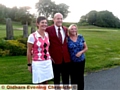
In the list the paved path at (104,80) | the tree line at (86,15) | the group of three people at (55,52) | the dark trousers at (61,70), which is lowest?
the paved path at (104,80)

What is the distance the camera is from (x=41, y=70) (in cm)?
493

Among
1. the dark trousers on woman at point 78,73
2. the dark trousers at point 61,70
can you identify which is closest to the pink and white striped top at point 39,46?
the dark trousers at point 61,70

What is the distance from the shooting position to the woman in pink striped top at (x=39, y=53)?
4.83 m

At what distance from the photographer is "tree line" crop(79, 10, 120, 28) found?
66.6 metres

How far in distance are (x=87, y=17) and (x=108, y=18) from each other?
5.66 meters

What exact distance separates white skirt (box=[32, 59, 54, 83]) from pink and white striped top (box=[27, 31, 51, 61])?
0.09m

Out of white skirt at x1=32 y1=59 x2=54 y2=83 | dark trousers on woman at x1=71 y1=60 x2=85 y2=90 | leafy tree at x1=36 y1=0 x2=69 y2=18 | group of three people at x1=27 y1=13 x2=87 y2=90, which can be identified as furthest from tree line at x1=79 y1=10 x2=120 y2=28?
white skirt at x1=32 y1=59 x2=54 y2=83

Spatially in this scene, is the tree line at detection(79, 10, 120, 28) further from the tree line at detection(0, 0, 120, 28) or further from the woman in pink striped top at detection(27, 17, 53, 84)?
the woman in pink striped top at detection(27, 17, 53, 84)

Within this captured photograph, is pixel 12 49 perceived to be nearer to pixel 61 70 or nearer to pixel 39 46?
pixel 61 70

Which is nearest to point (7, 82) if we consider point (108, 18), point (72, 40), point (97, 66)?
point (72, 40)

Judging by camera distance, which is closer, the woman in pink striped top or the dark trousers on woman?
the woman in pink striped top

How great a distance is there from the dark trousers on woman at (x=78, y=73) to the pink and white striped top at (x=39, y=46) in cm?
89

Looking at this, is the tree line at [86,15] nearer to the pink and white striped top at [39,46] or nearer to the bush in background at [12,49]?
the bush in background at [12,49]

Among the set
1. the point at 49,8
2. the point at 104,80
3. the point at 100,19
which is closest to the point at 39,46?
the point at 104,80
